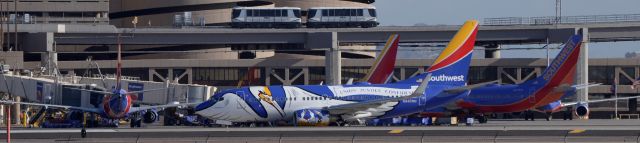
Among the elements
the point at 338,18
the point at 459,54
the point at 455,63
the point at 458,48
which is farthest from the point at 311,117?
the point at 338,18

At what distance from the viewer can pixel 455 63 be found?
91.9 m

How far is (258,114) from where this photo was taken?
85.5m

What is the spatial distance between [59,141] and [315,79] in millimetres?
80656

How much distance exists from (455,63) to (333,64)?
41.1 m

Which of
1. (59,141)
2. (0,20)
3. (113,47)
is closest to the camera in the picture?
(59,141)

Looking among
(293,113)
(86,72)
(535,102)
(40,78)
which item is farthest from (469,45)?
(86,72)

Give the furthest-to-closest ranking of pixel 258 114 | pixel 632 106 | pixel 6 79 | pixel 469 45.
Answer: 1. pixel 632 106
2. pixel 6 79
3. pixel 469 45
4. pixel 258 114

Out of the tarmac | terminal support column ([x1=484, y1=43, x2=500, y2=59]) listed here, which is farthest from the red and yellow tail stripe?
terminal support column ([x1=484, y1=43, x2=500, y2=59])

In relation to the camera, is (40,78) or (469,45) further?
(40,78)

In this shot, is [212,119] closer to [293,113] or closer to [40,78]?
[293,113]

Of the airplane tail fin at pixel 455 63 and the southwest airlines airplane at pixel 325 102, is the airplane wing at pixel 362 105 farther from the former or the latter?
the airplane tail fin at pixel 455 63

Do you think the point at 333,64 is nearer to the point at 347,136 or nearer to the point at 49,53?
the point at 49,53

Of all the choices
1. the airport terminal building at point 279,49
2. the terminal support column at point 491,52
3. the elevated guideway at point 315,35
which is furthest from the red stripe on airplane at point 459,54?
the terminal support column at point 491,52

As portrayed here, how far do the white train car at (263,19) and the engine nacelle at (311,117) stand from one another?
58.9 m
